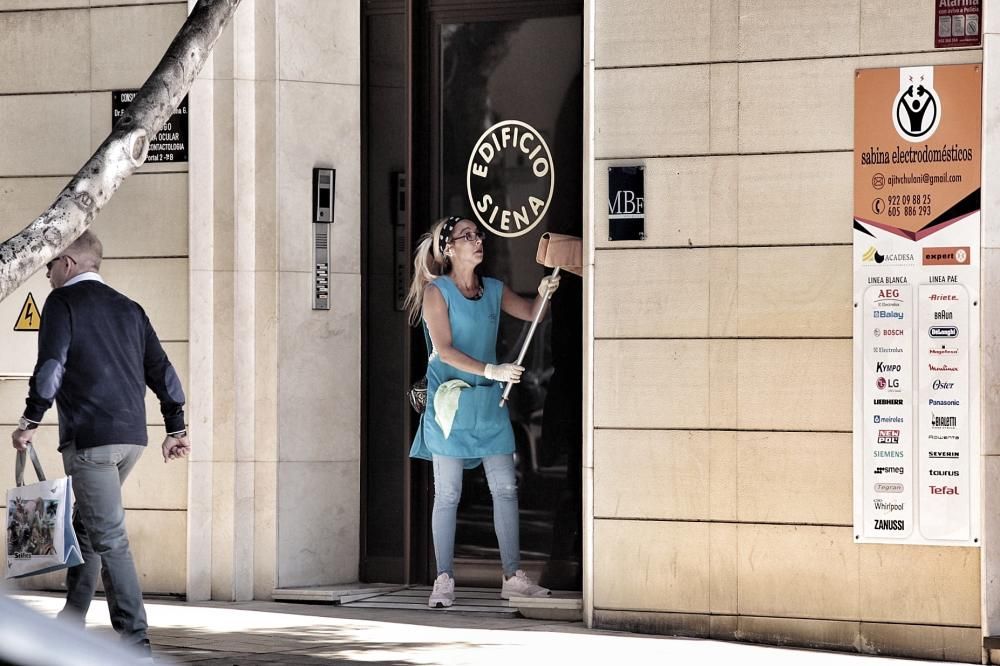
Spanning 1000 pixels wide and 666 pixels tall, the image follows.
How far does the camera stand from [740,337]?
24.0 feet

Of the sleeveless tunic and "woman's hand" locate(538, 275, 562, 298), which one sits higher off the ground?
"woman's hand" locate(538, 275, 562, 298)

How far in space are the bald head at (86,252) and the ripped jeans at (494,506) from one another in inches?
107

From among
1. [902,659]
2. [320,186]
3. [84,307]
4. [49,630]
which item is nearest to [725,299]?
[902,659]

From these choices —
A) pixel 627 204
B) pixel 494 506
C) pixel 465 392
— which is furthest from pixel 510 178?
pixel 494 506

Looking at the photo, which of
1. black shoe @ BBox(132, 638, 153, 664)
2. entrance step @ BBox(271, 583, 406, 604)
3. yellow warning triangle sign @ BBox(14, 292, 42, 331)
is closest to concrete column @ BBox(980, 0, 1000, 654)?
entrance step @ BBox(271, 583, 406, 604)

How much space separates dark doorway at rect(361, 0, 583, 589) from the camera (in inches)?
330

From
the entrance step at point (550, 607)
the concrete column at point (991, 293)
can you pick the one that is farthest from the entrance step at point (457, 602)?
the concrete column at point (991, 293)

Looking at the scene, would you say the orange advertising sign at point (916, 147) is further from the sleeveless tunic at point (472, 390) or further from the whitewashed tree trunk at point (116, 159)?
the whitewashed tree trunk at point (116, 159)

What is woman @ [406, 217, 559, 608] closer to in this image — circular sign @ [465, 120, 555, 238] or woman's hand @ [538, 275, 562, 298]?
woman's hand @ [538, 275, 562, 298]

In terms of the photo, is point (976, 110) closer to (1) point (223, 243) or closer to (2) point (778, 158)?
(2) point (778, 158)

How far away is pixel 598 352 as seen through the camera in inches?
296

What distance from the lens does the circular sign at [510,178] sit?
8430 mm

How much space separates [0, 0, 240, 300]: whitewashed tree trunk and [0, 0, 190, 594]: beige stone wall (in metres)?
1.78

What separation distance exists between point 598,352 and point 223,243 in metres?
2.44
